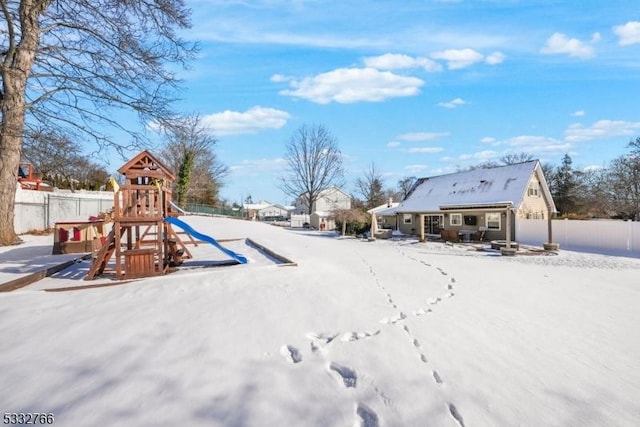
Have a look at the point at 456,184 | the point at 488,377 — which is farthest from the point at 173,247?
the point at 456,184

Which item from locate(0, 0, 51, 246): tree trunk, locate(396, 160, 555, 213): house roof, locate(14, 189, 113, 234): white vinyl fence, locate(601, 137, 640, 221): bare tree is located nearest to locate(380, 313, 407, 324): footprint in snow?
locate(0, 0, 51, 246): tree trunk

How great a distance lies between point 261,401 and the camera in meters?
2.92

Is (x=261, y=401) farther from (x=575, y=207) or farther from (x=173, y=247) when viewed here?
(x=575, y=207)

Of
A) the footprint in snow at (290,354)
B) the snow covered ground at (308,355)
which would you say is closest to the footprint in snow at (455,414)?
the snow covered ground at (308,355)

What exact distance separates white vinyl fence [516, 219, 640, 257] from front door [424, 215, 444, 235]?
5.34 m

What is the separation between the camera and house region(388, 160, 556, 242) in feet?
70.4

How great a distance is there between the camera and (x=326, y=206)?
57062 mm

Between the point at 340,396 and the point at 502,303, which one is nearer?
the point at 340,396

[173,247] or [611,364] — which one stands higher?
[173,247]

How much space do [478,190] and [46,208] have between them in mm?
24465

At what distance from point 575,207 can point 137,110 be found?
4403 centimetres

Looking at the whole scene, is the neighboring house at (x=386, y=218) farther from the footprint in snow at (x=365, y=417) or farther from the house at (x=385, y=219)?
the footprint in snow at (x=365, y=417)

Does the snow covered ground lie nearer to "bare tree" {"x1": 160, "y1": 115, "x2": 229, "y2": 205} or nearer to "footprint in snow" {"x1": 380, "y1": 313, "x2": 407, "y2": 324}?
"footprint in snow" {"x1": 380, "y1": 313, "x2": 407, "y2": 324}

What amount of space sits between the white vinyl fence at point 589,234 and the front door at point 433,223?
5.34 meters
